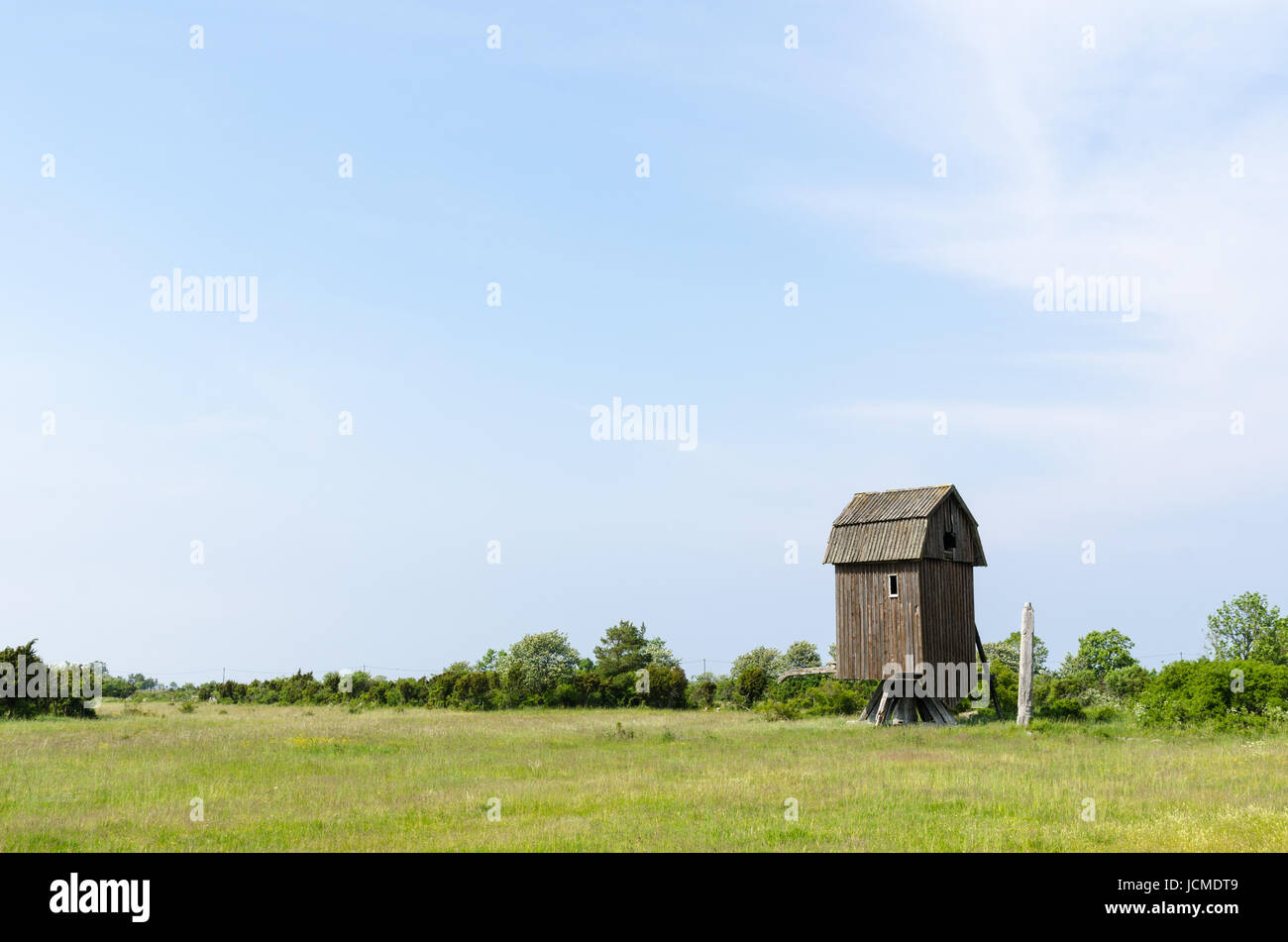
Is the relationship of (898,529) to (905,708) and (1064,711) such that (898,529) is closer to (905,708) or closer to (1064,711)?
(905,708)

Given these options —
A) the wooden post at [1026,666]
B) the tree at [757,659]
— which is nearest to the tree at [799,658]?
the tree at [757,659]

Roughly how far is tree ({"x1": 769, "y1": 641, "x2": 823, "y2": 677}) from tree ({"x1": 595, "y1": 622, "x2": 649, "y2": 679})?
341 inches

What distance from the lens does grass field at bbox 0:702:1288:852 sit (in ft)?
47.6

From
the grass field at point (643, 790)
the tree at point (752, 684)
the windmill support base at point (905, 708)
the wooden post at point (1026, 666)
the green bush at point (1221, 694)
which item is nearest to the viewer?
the grass field at point (643, 790)

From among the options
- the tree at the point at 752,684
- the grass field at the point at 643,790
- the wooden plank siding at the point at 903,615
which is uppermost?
the wooden plank siding at the point at 903,615

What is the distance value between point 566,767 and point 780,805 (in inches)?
289

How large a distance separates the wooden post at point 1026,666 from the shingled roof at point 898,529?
387 centimetres

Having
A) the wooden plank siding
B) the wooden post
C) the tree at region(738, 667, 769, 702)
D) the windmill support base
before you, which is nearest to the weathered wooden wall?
the wooden plank siding

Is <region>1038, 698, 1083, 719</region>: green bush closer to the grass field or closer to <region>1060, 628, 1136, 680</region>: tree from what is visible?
the grass field

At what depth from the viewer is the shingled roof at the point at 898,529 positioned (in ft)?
121

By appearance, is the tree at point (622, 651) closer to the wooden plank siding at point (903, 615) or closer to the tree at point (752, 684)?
the tree at point (752, 684)

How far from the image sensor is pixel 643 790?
19.2m

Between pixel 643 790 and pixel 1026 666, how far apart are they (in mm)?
20523
